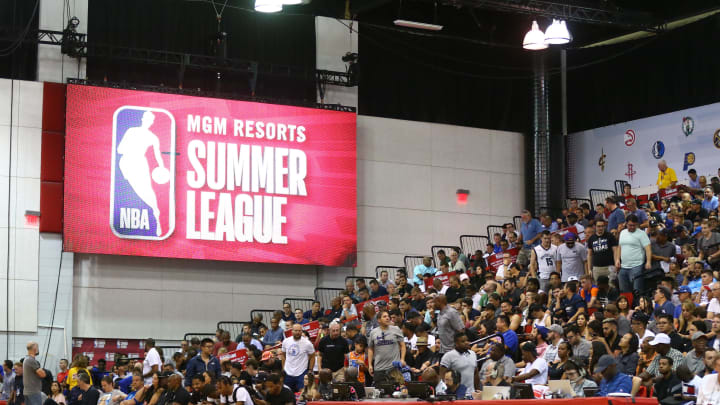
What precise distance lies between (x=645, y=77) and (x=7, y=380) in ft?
50.8

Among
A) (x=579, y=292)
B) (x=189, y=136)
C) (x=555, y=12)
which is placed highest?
(x=555, y=12)

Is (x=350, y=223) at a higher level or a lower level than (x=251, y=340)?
higher

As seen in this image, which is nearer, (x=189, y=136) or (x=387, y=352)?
(x=387, y=352)

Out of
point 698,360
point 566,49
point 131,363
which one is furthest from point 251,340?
point 566,49

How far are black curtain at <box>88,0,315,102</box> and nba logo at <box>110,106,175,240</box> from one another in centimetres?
138

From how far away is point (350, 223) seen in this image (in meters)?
25.0

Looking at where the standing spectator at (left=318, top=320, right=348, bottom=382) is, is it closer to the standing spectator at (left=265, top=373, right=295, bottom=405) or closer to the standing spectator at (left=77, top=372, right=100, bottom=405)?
the standing spectator at (left=265, top=373, right=295, bottom=405)

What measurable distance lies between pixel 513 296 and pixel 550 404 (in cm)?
777

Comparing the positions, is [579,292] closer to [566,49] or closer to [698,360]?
[698,360]

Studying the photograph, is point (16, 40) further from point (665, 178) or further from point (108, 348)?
point (665, 178)

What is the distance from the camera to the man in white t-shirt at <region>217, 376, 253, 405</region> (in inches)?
510

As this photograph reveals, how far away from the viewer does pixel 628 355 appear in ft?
42.7

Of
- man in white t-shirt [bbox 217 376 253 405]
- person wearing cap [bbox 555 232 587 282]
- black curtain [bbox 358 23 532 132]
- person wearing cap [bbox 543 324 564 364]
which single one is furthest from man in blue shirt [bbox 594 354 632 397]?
black curtain [bbox 358 23 532 132]

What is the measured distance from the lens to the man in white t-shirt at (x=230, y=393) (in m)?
13.0
